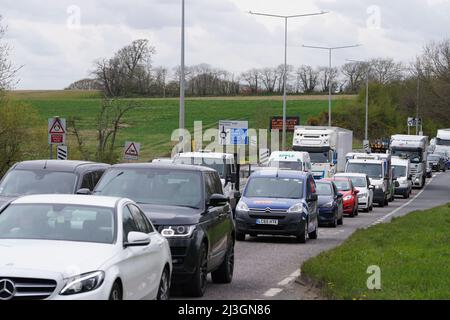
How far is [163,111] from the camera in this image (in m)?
102

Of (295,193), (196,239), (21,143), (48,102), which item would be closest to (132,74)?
(21,143)

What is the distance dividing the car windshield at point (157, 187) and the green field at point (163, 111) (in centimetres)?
5611

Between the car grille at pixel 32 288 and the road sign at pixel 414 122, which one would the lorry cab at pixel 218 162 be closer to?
the car grille at pixel 32 288

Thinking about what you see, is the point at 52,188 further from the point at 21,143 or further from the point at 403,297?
the point at 21,143

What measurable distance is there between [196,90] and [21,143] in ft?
287

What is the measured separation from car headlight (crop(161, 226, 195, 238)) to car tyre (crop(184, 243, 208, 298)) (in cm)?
31

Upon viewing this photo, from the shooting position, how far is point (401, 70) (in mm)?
134125

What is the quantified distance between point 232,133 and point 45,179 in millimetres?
35265

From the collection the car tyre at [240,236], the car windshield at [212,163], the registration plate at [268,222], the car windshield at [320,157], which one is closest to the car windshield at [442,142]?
the car windshield at [320,157]

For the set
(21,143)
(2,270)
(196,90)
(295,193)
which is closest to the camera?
(2,270)

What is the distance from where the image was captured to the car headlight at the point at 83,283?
9.10 m

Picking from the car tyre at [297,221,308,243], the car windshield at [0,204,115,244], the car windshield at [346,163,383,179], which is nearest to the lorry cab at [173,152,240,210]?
the car tyre at [297,221,308,243]

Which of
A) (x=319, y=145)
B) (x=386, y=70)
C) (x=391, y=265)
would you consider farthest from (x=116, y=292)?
(x=386, y=70)
